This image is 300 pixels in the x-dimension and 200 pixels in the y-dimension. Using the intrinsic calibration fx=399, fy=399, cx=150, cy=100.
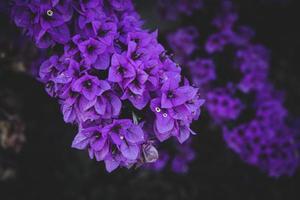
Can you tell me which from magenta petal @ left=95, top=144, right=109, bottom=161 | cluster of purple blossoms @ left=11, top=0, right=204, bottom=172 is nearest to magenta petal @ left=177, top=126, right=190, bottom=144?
cluster of purple blossoms @ left=11, top=0, right=204, bottom=172

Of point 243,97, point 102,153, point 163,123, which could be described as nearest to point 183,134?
point 163,123

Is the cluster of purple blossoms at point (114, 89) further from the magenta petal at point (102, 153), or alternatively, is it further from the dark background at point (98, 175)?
the dark background at point (98, 175)

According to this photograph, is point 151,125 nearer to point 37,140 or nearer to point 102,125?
point 102,125

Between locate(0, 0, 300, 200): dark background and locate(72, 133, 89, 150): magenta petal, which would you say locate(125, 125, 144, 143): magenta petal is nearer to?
locate(72, 133, 89, 150): magenta petal

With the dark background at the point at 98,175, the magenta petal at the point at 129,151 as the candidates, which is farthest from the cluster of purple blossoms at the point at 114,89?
the dark background at the point at 98,175

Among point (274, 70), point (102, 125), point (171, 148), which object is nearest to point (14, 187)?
point (171, 148)
